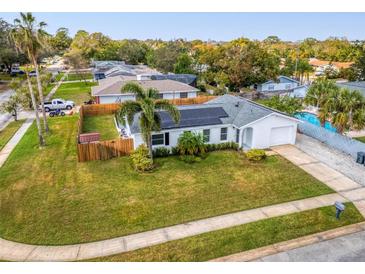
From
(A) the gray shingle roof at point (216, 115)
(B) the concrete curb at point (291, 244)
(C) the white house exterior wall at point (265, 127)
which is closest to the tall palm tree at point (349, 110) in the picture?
(C) the white house exterior wall at point (265, 127)

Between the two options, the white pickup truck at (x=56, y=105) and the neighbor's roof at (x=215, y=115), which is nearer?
the neighbor's roof at (x=215, y=115)

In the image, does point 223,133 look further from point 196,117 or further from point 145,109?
point 145,109

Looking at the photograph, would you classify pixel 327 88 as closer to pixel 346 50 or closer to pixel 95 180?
pixel 95 180

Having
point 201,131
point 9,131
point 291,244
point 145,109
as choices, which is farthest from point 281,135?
point 9,131

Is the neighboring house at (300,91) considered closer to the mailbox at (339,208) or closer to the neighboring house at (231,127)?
the neighboring house at (231,127)

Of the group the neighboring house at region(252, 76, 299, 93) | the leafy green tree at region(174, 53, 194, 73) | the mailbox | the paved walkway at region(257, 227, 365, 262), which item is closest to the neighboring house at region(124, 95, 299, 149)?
the mailbox

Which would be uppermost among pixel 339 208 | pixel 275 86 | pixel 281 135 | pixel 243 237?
pixel 275 86
